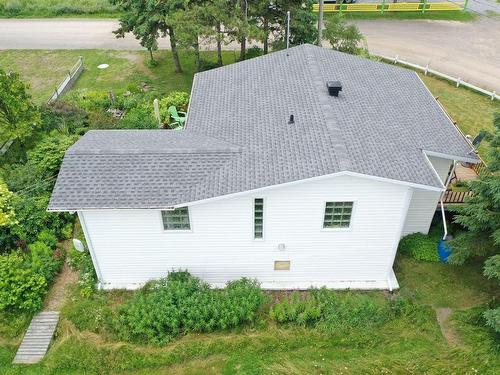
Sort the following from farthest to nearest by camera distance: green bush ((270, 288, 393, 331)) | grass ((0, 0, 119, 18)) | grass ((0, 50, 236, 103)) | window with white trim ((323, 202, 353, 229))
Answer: grass ((0, 0, 119, 18)), grass ((0, 50, 236, 103)), green bush ((270, 288, 393, 331)), window with white trim ((323, 202, 353, 229))

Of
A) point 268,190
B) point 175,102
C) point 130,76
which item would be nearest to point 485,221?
point 268,190

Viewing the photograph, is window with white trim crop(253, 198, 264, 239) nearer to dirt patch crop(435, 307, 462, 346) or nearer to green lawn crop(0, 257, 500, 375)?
green lawn crop(0, 257, 500, 375)

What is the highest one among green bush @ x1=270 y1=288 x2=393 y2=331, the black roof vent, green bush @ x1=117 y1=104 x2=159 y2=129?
the black roof vent

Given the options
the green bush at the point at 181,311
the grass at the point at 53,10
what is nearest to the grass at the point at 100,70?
the grass at the point at 53,10

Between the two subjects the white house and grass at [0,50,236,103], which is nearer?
the white house

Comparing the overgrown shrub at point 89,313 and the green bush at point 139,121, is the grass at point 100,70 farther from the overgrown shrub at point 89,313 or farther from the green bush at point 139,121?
the overgrown shrub at point 89,313

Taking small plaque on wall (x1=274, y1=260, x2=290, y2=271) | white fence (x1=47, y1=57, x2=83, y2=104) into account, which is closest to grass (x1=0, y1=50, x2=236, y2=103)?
white fence (x1=47, y1=57, x2=83, y2=104)

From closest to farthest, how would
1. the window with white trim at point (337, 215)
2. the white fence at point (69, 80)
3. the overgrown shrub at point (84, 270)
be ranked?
1. the window with white trim at point (337, 215)
2. the overgrown shrub at point (84, 270)
3. the white fence at point (69, 80)
